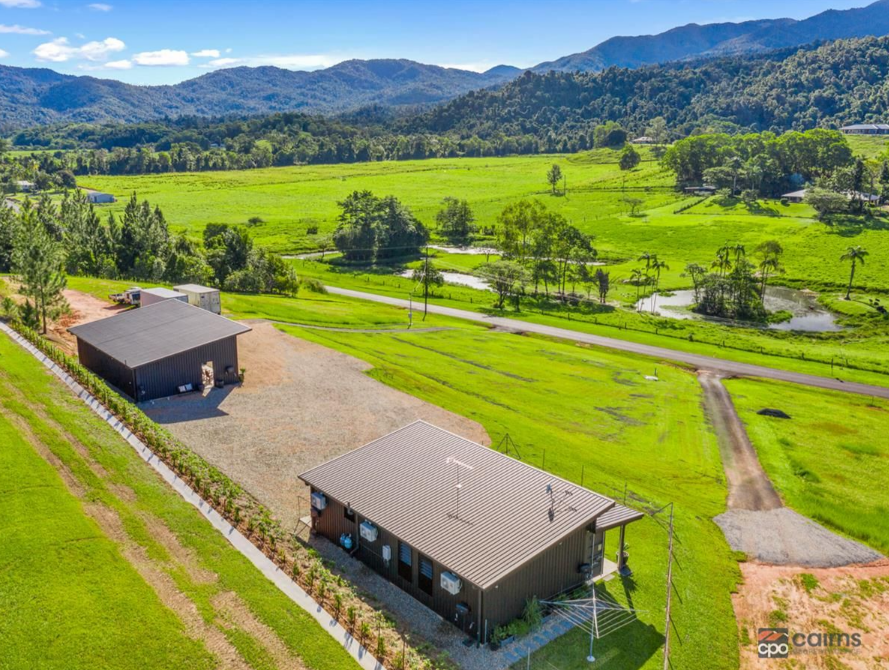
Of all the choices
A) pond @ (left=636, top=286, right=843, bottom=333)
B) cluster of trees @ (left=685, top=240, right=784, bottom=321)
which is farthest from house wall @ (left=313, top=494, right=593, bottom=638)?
cluster of trees @ (left=685, top=240, right=784, bottom=321)

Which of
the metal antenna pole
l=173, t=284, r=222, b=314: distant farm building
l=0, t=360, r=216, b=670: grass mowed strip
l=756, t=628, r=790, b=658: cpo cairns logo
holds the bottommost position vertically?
l=756, t=628, r=790, b=658: cpo cairns logo

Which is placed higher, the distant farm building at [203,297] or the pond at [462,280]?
the distant farm building at [203,297]

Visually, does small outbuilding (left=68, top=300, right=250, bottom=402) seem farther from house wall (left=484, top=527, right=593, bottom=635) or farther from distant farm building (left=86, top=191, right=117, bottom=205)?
distant farm building (left=86, top=191, right=117, bottom=205)

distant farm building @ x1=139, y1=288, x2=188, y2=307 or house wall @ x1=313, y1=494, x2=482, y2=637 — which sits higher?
distant farm building @ x1=139, y1=288, x2=188, y2=307

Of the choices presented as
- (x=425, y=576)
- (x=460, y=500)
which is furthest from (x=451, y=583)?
(x=460, y=500)

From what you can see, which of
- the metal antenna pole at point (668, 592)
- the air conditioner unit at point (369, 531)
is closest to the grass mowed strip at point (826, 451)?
the metal antenna pole at point (668, 592)

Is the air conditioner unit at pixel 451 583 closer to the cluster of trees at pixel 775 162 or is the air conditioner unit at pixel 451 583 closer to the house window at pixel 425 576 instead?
the house window at pixel 425 576
